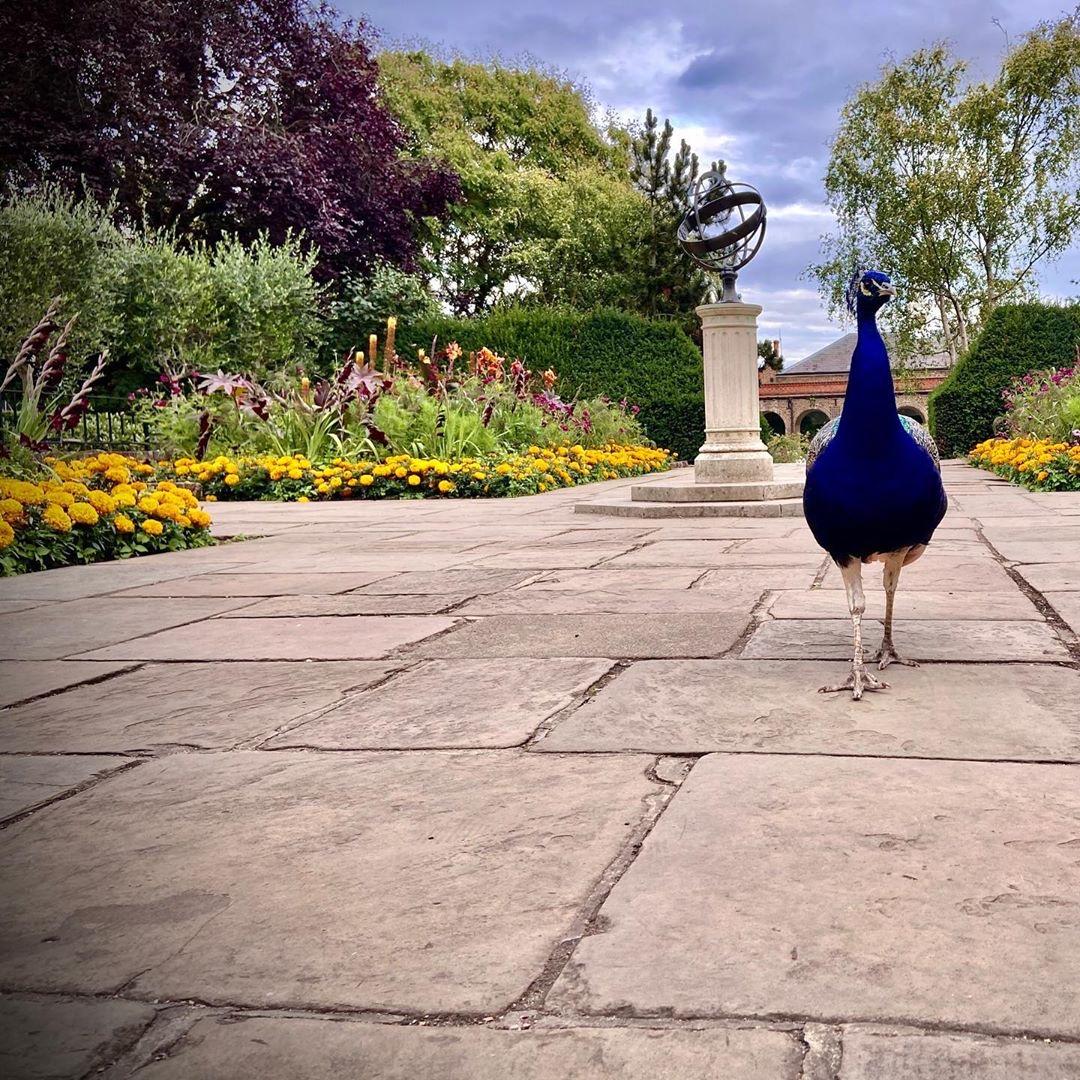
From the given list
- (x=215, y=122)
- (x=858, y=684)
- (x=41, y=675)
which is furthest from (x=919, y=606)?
(x=215, y=122)

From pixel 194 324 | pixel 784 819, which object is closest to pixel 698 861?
pixel 784 819

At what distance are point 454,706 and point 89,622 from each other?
81.6 inches

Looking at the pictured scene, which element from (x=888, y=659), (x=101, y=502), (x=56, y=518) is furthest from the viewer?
(x=101, y=502)

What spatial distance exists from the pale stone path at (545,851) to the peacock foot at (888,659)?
0.26 ft

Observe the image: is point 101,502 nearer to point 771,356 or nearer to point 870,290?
point 870,290

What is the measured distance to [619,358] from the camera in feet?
63.3

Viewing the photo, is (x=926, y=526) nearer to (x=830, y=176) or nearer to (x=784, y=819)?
(x=784, y=819)

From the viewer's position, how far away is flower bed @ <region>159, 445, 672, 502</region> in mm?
10719

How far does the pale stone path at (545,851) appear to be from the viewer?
1186 millimetres

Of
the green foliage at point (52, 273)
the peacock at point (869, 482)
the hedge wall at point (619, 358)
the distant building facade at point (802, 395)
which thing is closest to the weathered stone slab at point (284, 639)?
the peacock at point (869, 482)

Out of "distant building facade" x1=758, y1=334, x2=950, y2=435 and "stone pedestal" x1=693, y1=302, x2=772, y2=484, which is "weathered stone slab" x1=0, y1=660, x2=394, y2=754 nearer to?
"stone pedestal" x1=693, y1=302, x2=772, y2=484

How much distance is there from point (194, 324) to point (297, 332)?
257cm

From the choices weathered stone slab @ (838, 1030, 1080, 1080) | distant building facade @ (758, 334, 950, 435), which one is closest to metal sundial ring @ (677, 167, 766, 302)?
weathered stone slab @ (838, 1030, 1080, 1080)

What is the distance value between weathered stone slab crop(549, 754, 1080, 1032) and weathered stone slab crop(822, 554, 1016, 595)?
236 centimetres
